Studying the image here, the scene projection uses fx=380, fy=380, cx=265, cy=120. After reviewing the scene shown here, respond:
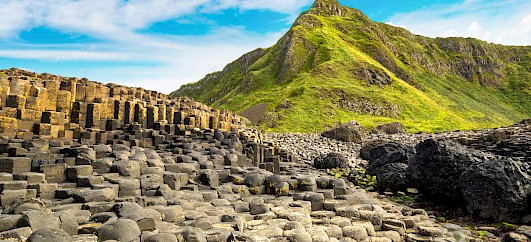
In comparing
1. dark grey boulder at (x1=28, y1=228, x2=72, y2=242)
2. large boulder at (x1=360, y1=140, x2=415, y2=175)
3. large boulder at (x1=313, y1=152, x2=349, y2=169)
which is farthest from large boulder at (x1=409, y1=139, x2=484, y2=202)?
dark grey boulder at (x1=28, y1=228, x2=72, y2=242)

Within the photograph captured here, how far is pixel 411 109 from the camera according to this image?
5859cm

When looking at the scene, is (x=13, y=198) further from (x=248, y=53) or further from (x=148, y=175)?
(x=248, y=53)

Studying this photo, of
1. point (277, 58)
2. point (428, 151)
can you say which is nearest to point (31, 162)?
point (428, 151)

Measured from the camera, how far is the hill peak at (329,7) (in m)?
111

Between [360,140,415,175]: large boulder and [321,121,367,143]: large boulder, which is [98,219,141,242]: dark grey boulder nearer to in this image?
[360,140,415,175]: large boulder

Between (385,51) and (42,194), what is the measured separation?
310ft

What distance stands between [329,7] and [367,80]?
180 feet

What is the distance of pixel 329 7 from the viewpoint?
113875mm

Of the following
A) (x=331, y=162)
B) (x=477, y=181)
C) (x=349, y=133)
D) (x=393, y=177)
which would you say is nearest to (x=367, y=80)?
(x=349, y=133)

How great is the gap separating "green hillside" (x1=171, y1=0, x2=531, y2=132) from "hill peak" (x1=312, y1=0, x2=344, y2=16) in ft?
1.12

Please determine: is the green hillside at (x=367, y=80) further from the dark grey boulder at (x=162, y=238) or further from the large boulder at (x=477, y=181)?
the dark grey boulder at (x=162, y=238)

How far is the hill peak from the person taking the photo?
110750mm

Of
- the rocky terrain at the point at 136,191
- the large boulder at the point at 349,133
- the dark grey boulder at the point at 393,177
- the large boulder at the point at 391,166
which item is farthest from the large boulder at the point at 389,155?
the large boulder at the point at 349,133

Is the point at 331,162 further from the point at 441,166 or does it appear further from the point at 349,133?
the point at 349,133
